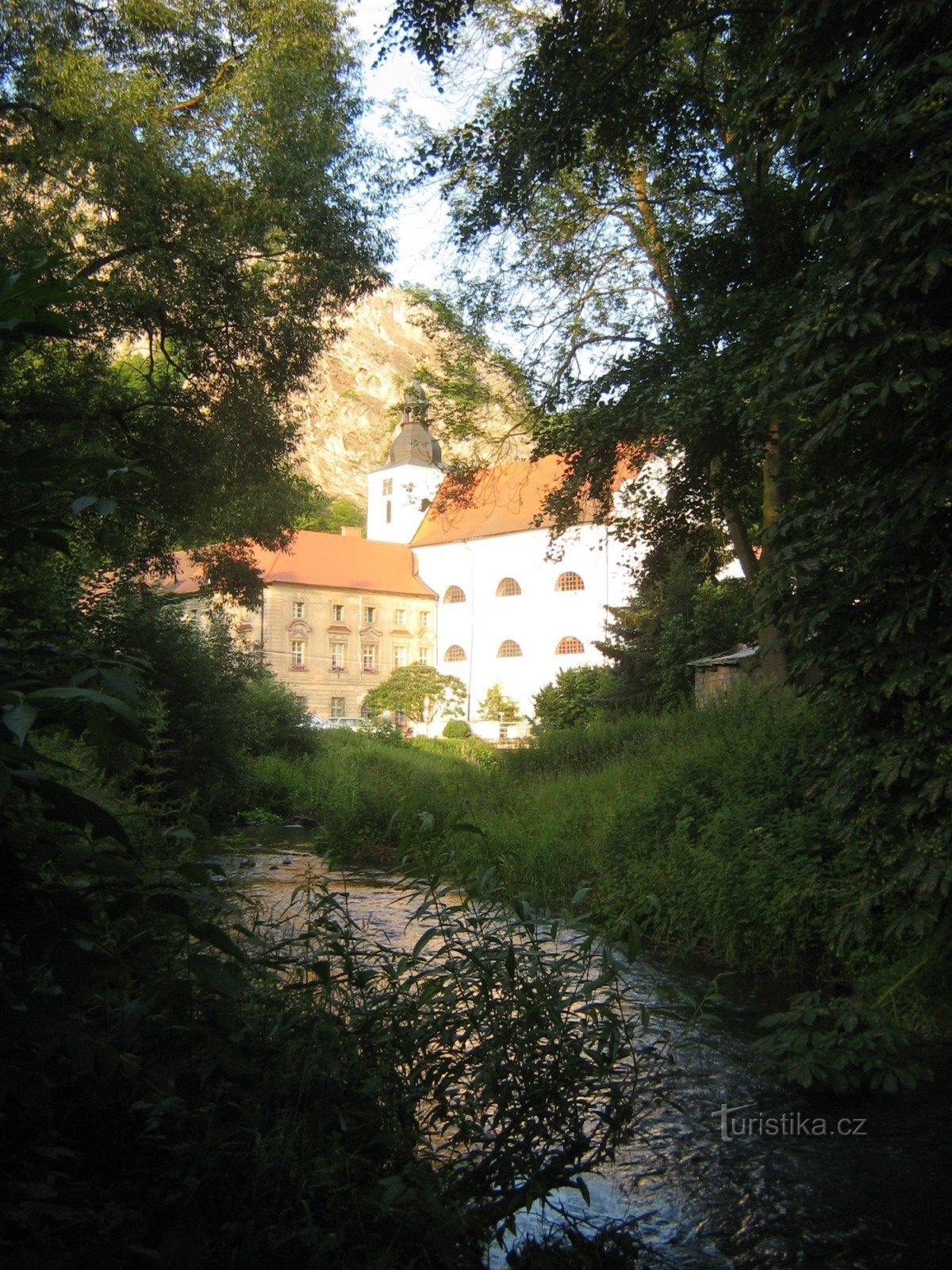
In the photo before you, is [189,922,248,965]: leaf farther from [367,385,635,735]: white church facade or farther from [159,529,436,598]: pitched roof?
[159,529,436,598]: pitched roof

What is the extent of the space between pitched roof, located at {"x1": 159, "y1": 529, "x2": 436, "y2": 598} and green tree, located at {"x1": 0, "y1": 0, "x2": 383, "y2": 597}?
47.2m

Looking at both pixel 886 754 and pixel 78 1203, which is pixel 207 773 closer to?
pixel 886 754

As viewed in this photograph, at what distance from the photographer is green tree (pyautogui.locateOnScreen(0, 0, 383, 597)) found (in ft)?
43.0

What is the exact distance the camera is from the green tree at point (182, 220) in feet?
43.0

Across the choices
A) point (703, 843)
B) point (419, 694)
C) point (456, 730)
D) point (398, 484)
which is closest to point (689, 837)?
point (703, 843)

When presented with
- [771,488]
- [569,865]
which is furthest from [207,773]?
[771,488]

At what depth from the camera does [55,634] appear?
2.18 metres

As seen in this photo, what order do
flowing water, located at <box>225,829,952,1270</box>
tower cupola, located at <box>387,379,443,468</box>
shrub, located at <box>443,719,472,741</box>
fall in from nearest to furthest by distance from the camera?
1. flowing water, located at <box>225,829,952,1270</box>
2. shrub, located at <box>443,719,472,741</box>
3. tower cupola, located at <box>387,379,443,468</box>

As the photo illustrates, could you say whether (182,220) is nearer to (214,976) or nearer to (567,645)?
(214,976)

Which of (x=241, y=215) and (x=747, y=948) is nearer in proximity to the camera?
(x=747, y=948)

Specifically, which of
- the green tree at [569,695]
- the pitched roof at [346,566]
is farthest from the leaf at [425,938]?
the pitched roof at [346,566]

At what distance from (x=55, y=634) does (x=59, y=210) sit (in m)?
13.0
